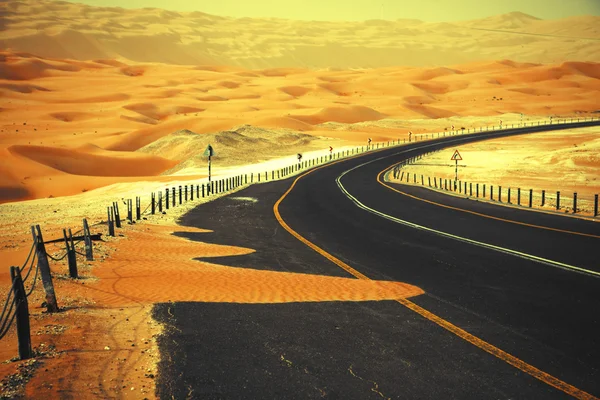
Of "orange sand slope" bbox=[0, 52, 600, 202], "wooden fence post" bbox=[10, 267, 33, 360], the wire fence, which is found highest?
"orange sand slope" bbox=[0, 52, 600, 202]

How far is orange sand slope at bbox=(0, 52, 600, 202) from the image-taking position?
66188mm

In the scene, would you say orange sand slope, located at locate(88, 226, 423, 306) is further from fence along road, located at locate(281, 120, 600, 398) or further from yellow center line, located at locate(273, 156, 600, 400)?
fence along road, located at locate(281, 120, 600, 398)

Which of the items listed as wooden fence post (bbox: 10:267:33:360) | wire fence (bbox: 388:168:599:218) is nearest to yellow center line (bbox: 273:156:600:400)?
wooden fence post (bbox: 10:267:33:360)

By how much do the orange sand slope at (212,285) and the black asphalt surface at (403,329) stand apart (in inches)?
22.0

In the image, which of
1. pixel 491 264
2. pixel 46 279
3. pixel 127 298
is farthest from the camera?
pixel 491 264

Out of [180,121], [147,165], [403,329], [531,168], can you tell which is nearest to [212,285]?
[403,329]

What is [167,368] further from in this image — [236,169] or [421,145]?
[421,145]

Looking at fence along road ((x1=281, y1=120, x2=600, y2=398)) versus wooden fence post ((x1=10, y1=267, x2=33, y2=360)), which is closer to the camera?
wooden fence post ((x1=10, y1=267, x2=33, y2=360))

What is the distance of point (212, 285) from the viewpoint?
1313 cm

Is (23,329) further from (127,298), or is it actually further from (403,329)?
(403,329)

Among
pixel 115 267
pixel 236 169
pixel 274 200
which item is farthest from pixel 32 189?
pixel 115 267

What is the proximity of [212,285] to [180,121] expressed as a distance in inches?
4178

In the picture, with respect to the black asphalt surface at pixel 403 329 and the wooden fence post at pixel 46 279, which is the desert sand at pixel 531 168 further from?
the wooden fence post at pixel 46 279

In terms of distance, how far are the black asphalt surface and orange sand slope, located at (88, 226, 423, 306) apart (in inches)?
22.0
